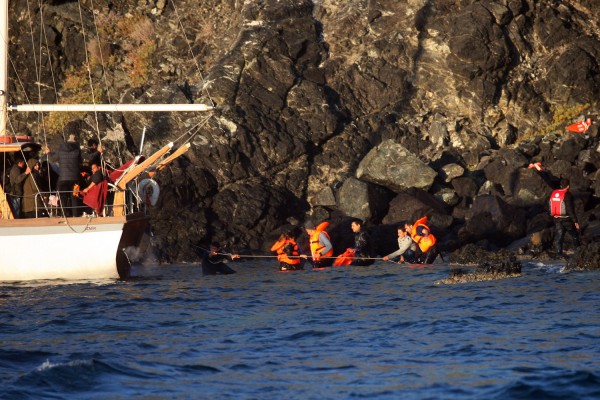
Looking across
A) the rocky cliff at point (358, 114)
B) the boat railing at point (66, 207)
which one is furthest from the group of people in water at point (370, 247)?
the rocky cliff at point (358, 114)

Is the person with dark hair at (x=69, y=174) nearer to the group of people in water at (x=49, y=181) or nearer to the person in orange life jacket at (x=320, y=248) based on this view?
the group of people in water at (x=49, y=181)

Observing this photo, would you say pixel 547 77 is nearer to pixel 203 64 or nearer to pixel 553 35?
pixel 553 35

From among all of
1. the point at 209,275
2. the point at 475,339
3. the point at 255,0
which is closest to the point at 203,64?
the point at 255,0

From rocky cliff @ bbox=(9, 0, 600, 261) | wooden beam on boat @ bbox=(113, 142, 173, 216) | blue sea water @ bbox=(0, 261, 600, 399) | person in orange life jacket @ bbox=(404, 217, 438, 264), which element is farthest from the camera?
rocky cliff @ bbox=(9, 0, 600, 261)

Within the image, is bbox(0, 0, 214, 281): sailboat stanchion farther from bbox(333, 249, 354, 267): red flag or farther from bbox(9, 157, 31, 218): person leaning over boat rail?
bbox(333, 249, 354, 267): red flag

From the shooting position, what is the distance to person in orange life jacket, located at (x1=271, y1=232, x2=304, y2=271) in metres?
29.1

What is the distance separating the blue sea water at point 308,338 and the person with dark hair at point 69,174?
190 centimetres

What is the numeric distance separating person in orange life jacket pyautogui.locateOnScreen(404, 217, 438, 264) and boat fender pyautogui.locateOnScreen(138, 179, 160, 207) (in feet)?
22.2

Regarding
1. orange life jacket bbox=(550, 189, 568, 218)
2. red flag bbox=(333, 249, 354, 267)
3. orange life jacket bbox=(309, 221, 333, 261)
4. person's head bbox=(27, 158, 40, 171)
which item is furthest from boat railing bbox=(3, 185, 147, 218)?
orange life jacket bbox=(550, 189, 568, 218)

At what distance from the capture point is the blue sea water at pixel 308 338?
45.6 feet

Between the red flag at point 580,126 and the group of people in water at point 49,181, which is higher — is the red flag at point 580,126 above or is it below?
above

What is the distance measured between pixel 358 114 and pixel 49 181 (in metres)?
16.7

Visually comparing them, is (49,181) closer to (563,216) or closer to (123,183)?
(123,183)

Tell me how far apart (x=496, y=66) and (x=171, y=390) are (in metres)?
27.9
